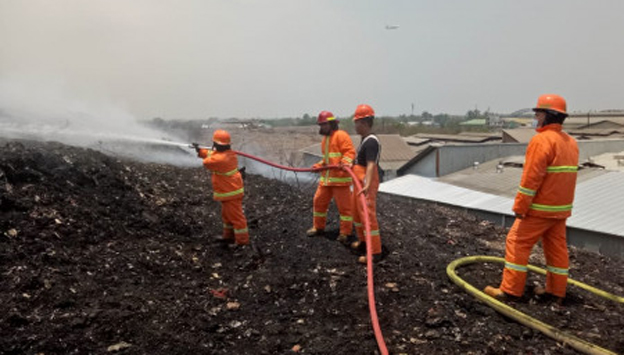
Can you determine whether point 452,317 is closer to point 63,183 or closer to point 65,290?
point 65,290

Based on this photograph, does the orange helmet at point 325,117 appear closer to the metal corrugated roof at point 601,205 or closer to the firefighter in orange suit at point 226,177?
the firefighter in orange suit at point 226,177

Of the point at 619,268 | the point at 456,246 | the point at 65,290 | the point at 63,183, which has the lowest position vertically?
the point at 619,268

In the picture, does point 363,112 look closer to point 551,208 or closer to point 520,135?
point 551,208

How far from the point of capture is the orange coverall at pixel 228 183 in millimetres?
5828

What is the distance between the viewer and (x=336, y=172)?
243 inches

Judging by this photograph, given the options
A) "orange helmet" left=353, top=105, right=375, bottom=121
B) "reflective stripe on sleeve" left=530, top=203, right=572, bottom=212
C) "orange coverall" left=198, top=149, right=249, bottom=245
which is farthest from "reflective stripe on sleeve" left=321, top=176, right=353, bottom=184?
"reflective stripe on sleeve" left=530, top=203, right=572, bottom=212

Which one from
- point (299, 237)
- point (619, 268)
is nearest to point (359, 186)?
point (299, 237)

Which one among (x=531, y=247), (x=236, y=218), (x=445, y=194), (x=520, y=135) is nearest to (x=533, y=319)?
(x=531, y=247)

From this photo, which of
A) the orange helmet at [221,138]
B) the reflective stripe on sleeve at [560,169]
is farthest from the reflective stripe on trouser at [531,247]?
the orange helmet at [221,138]

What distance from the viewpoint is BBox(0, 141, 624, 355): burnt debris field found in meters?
→ 3.77

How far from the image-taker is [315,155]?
19.6 metres

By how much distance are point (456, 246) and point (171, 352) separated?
5397mm

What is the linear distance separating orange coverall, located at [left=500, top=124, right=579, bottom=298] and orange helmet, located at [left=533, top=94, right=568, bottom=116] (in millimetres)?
171

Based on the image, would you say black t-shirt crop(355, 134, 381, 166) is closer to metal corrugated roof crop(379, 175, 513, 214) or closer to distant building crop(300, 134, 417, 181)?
metal corrugated roof crop(379, 175, 513, 214)
